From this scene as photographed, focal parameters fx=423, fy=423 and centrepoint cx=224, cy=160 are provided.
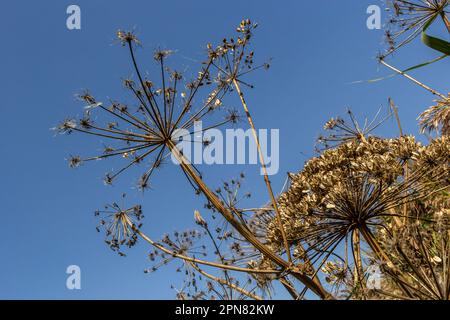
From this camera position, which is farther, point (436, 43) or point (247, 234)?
point (247, 234)

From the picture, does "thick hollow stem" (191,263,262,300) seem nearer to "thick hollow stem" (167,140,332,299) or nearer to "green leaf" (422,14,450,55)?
"thick hollow stem" (167,140,332,299)

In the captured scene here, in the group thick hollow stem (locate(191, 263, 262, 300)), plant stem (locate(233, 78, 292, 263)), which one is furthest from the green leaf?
thick hollow stem (locate(191, 263, 262, 300))

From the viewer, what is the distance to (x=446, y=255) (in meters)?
5.44

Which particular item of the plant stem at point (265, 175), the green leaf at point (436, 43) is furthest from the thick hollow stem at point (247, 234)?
the green leaf at point (436, 43)

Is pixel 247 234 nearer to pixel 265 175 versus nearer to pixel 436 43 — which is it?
pixel 265 175

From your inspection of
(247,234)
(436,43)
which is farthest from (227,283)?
(436,43)

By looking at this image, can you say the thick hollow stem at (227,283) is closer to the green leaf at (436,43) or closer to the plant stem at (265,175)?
the plant stem at (265,175)

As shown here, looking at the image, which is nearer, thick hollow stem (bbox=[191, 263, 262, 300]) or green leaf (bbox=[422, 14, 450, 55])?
green leaf (bbox=[422, 14, 450, 55])

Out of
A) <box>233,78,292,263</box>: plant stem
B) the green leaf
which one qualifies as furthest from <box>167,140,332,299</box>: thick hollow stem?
the green leaf

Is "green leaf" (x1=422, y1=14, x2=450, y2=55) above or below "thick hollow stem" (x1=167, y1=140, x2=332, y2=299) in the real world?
above

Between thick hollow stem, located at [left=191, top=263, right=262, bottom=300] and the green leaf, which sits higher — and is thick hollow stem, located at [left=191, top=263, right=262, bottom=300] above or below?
below

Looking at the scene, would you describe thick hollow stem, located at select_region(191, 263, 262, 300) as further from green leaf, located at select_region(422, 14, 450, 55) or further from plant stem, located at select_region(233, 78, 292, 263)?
green leaf, located at select_region(422, 14, 450, 55)
